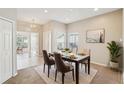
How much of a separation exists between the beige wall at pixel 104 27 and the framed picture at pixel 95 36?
0.16m

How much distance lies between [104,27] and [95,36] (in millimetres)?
653

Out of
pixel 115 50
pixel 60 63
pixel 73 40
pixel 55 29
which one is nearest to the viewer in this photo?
pixel 60 63

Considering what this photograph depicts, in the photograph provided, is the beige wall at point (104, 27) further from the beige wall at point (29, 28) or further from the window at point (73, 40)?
the beige wall at point (29, 28)

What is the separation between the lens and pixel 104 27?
16.4ft

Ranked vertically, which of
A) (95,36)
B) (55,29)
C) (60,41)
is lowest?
(60,41)

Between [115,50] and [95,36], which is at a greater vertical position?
[95,36]

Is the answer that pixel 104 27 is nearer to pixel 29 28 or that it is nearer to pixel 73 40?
pixel 73 40

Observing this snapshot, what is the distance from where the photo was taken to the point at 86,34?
→ 594 cm

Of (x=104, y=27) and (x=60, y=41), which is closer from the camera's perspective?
(x=104, y=27)

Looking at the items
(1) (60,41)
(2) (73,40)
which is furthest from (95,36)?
(1) (60,41)

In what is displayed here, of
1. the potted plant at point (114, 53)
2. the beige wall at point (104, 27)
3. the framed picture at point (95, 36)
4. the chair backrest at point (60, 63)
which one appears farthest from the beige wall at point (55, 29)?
the chair backrest at point (60, 63)

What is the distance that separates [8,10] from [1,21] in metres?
0.51
